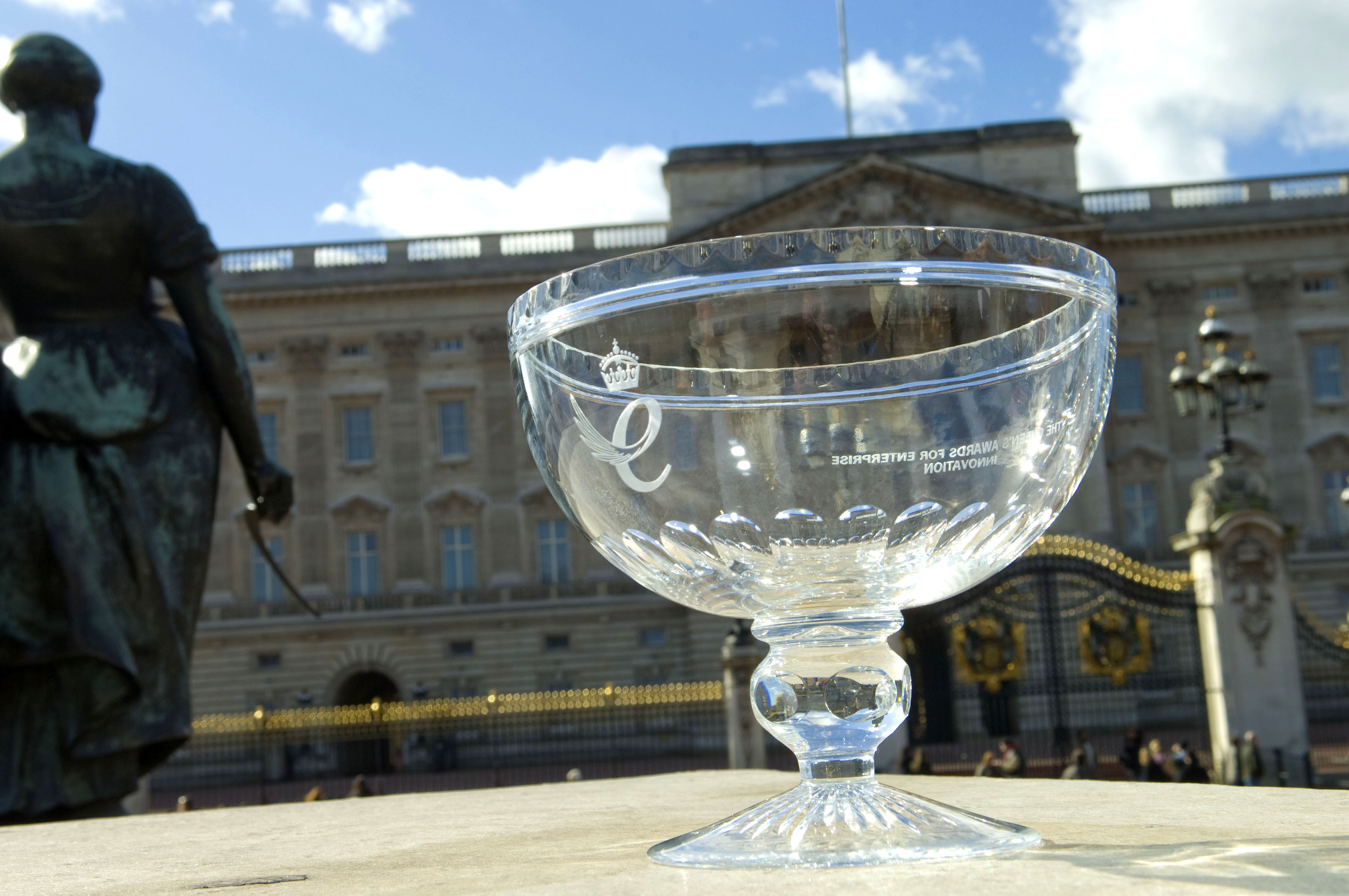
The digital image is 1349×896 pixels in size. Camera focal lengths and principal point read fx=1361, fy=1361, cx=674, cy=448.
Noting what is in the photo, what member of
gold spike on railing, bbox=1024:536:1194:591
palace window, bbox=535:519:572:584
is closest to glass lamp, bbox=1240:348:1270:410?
gold spike on railing, bbox=1024:536:1194:591

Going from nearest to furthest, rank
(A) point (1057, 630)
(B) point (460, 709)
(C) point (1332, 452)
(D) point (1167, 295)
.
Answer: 1. (B) point (460, 709)
2. (A) point (1057, 630)
3. (C) point (1332, 452)
4. (D) point (1167, 295)

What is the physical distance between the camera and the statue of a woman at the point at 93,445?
462 cm

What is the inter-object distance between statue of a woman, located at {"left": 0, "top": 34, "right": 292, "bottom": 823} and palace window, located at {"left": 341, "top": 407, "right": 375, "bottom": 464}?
3547 centimetres

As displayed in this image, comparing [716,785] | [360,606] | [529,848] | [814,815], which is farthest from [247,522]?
[360,606]

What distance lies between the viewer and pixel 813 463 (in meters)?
1.44

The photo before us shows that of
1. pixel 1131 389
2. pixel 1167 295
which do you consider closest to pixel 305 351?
pixel 1131 389

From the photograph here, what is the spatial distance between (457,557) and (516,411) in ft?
15.2

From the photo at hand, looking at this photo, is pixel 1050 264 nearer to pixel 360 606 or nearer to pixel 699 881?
pixel 699 881

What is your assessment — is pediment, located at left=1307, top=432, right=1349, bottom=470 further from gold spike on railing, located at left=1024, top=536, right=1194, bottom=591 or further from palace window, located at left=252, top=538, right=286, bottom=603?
palace window, located at left=252, top=538, right=286, bottom=603

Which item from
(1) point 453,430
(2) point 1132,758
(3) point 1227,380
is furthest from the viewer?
(1) point 453,430

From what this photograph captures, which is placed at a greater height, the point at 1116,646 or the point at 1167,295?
the point at 1167,295

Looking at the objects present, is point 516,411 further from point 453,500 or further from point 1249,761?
point 1249,761

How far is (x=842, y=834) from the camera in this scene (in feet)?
4.55

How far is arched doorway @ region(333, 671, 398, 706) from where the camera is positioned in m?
39.0
